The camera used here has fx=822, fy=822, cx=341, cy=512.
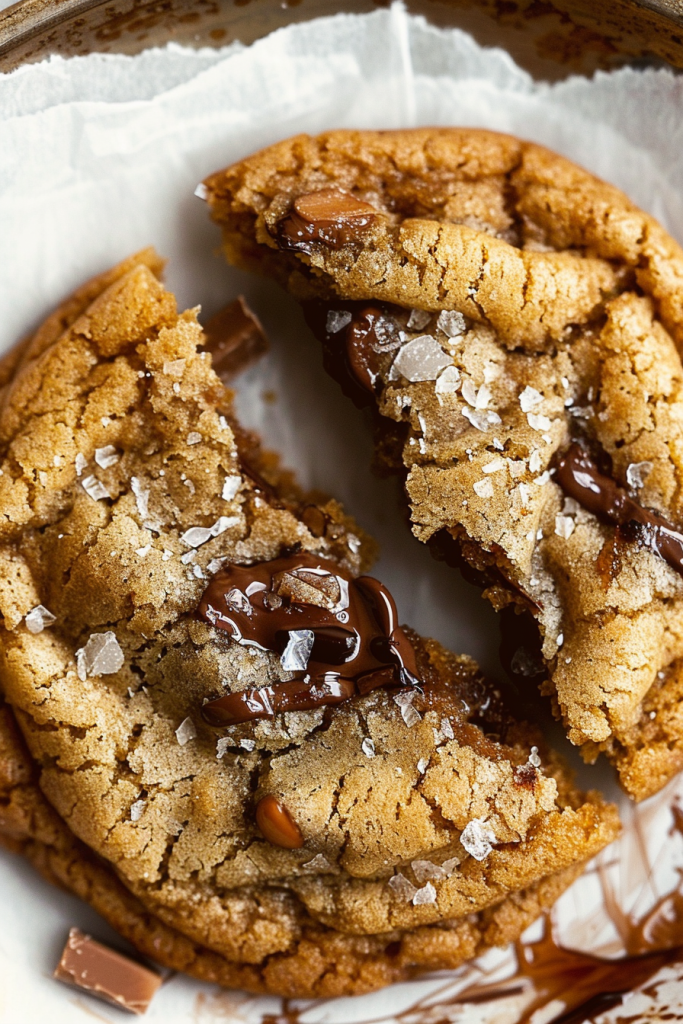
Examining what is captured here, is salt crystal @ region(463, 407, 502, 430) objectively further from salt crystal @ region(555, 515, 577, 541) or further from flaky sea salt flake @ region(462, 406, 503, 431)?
salt crystal @ region(555, 515, 577, 541)

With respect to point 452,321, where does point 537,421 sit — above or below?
below

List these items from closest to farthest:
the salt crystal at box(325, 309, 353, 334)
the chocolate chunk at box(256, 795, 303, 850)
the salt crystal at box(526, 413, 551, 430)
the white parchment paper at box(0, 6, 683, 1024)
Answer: the chocolate chunk at box(256, 795, 303, 850)
the salt crystal at box(526, 413, 551, 430)
the salt crystal at box(325, 309, 353, 334)
the white parchment paper at box(0, 6, 683, 1024)

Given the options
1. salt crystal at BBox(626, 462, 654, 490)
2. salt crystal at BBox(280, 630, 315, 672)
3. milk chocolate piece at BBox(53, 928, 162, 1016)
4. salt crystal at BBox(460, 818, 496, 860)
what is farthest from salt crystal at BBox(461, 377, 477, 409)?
milk chocolate piece at BBox(53, 928, 162, 1016)

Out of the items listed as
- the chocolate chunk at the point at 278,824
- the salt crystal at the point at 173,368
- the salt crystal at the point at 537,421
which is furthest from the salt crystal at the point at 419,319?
A: the chocolate chunk at the point at 278,824

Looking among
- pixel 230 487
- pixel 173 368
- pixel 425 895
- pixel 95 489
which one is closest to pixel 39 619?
pixel 95 489

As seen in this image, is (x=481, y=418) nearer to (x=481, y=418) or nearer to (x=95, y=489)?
(x=481, y=418)

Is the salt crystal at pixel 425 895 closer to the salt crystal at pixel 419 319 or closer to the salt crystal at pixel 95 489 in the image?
the salt crystal at pixel 95 489
